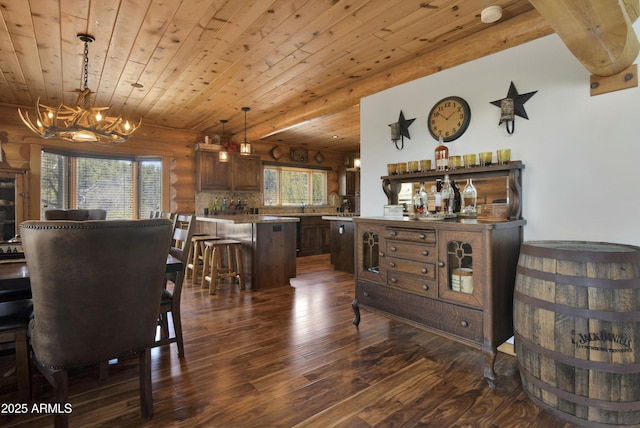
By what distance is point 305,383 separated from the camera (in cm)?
193

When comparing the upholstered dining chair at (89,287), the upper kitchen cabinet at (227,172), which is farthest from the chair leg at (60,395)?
the upper kitchen cabinet at (227,172)

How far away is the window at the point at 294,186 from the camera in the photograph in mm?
7423

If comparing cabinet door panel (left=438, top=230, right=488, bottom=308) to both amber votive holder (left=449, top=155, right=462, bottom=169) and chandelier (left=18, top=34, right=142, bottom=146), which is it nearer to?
amber votive holder (left=449, top=155, right=462, bottom=169)

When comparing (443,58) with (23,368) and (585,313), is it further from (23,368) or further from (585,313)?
(23,368)

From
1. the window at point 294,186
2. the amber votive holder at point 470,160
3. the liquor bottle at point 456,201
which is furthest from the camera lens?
the window at point 294,186

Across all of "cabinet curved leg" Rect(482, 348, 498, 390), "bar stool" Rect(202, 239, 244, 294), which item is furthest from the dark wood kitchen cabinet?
"cabinet curved leg" Rect(482, 348, 498, 390)

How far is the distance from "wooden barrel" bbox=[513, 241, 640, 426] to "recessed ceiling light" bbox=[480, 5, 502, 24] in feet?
5.57

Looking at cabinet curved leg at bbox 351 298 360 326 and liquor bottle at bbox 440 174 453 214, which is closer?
liquor bottle at bbox 440 174 453 214

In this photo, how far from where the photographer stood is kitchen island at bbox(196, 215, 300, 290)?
13.4 ft

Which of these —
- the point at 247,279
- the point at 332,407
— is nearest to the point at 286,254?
the point at 247,279

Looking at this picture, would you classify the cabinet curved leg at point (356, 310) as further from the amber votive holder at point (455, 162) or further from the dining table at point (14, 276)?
the dining table at point (14, 276)

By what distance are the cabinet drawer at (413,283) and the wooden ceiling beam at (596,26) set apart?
4.96 ft

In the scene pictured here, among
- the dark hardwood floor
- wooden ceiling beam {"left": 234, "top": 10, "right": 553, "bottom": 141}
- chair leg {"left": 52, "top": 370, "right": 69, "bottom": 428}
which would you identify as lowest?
the dark hardwood floor

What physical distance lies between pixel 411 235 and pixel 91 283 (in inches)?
72.2
